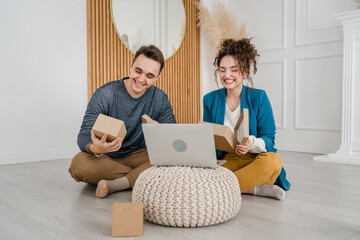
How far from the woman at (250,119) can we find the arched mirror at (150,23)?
197 centimetres

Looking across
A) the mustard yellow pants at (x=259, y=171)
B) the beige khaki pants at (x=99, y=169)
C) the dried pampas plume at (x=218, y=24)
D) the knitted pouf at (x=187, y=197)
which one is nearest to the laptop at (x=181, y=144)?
the knitted pouf at (x=187, y=197)

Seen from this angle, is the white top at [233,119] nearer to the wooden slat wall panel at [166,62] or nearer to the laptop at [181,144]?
the laptop at [181,144]

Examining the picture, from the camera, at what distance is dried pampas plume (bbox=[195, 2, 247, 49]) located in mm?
4133

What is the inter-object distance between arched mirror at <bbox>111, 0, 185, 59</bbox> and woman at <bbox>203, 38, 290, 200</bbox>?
6.47ft

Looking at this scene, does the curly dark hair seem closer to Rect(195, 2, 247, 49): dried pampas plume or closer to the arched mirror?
the arched mirror

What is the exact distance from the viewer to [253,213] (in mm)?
1399

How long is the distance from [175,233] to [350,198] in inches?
Result: 40.1

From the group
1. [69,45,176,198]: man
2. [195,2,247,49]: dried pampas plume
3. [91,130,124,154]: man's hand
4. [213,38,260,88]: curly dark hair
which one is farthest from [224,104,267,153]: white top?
Answer: [195,2,247,49]: dried pampas plume

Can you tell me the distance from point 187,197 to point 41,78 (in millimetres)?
2240

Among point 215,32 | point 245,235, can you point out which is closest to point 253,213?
point 245,235

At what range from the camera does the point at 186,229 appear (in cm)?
120

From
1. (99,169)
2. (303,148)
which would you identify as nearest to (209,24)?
(303,148)

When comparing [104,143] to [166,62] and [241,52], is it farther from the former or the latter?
[166,62]

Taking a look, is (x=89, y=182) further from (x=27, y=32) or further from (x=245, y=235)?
(x=27, y=32)
